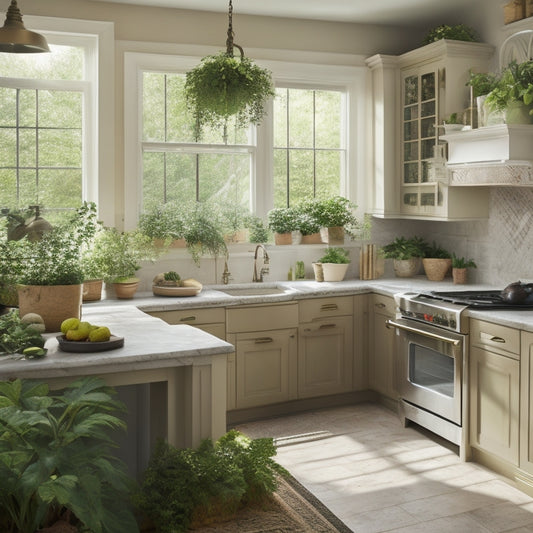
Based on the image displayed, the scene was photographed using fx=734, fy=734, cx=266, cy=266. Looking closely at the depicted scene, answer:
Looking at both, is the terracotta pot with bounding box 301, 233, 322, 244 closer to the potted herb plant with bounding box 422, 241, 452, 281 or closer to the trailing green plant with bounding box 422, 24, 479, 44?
the potted herb plant with bounding box 422, 241, 452, 281

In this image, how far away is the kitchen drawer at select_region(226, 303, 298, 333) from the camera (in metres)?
5.16

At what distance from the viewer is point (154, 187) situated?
18.5ft

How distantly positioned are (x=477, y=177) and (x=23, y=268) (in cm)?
306

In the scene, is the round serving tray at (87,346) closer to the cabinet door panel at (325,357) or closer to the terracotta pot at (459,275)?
the cabinet door panel at (325,357)

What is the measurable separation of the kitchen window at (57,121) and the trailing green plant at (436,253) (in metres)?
2.58

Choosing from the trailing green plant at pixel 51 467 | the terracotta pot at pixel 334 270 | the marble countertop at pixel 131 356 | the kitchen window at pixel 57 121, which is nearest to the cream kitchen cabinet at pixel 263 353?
the terracotta pot at pixel 334 270

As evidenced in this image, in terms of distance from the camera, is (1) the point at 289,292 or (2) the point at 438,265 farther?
(2) the point at 438,265

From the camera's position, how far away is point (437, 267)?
5.79 meters

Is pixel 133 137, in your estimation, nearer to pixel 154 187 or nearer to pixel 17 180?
pixel 154 187

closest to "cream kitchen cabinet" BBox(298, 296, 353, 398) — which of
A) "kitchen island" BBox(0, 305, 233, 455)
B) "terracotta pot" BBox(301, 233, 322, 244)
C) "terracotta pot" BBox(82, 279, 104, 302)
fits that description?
"terracotta pot" BBox(301, 233, 322, 244)

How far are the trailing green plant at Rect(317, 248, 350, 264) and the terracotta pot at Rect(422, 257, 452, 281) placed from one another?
63 cm

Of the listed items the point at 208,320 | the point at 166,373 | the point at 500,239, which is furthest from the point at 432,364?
the point at 166,373

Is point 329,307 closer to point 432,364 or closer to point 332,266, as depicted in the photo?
point 332,266

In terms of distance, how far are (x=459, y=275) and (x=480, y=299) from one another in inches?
36.2
